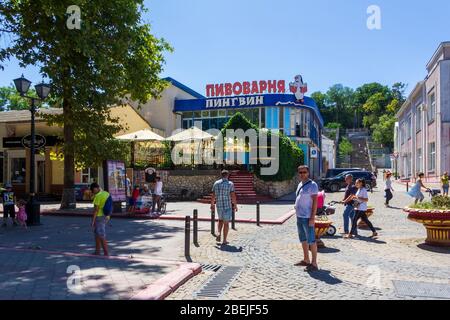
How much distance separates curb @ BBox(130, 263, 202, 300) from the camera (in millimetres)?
5695

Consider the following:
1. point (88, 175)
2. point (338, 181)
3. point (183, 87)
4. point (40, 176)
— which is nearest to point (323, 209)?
point (88, 175)

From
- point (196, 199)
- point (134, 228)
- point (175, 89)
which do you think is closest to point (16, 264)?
point (134, 228)

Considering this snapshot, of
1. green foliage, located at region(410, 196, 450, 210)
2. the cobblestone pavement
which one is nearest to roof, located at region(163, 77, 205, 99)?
the cobblestone pavement

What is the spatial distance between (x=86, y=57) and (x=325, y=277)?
14.2m

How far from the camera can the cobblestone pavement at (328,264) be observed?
20.4ft

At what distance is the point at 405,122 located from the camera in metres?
48.7

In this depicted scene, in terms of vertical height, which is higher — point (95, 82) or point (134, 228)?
point (95, 82)

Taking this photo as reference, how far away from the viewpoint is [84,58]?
17.5m

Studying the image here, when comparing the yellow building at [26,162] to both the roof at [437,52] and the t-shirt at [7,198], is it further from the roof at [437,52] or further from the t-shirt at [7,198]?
the roof at [437,52]

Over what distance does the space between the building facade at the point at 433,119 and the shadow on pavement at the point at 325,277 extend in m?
25.2

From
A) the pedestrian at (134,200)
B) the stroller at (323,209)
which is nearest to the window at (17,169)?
the pedestrian at (134,200)

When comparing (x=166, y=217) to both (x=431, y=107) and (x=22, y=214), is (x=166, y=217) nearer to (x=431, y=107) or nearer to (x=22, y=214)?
(x=22, y=214)

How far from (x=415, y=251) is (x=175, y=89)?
3239cm
